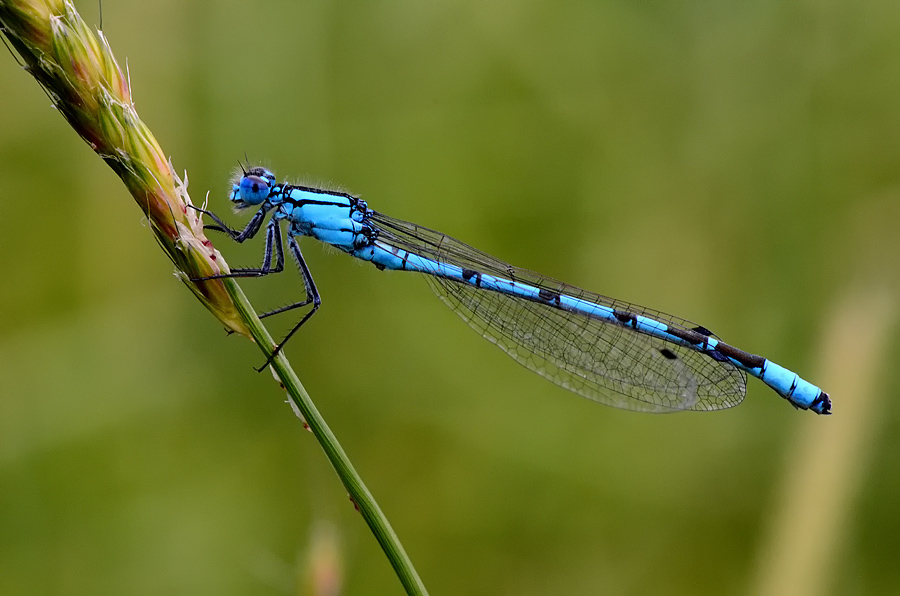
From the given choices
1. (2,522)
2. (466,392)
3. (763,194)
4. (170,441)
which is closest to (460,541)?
(466,392)

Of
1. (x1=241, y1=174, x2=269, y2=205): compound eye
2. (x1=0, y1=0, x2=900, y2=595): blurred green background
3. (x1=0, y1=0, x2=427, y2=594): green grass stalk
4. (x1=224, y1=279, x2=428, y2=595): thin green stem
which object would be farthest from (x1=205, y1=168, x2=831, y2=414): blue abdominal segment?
(x1=224, y1=279, x2=428, y2=595): thin green stem

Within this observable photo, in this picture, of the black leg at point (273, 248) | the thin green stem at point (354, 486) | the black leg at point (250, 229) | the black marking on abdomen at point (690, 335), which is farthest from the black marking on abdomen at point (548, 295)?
the thin green stem at point (354, 486)

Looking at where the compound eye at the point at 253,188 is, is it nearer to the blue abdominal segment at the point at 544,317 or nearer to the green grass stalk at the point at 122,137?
the blue abdominal segment at the point at 544,317

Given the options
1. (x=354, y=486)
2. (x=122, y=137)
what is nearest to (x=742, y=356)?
(x=354, y=486)

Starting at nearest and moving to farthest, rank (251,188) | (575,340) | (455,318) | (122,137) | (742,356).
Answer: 1. (122,137)
2. (251,188)
3. (742,356)
4. (575,340)
5. (455,318)

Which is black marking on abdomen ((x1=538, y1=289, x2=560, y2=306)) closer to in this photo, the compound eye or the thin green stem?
the compound eye

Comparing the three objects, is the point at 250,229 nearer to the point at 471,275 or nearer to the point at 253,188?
the point at 253,188

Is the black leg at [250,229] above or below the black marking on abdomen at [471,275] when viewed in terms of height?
below
